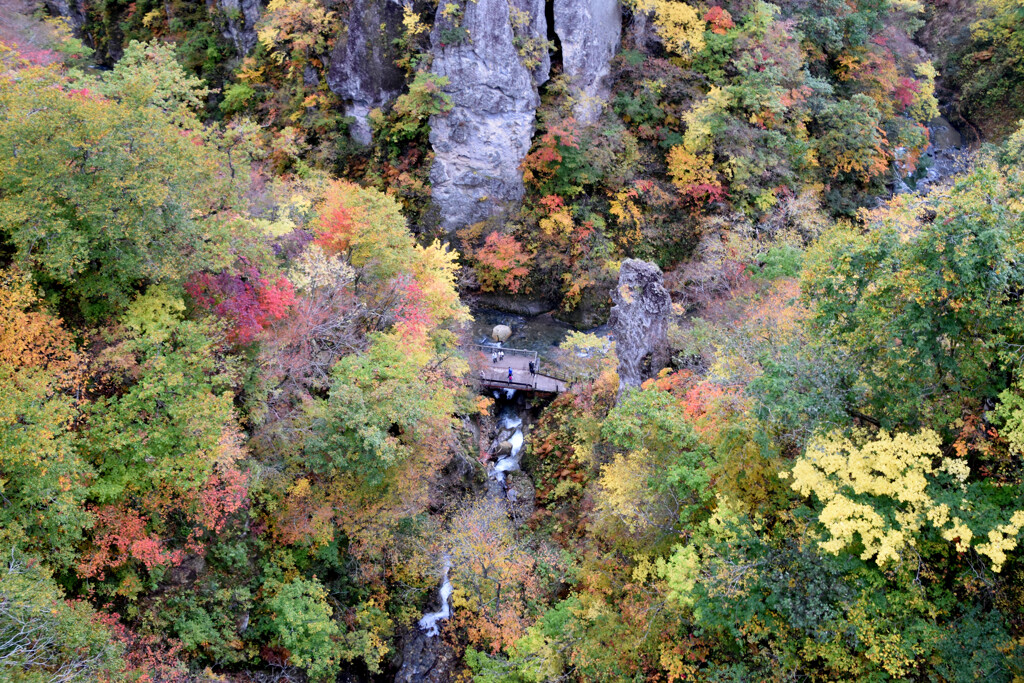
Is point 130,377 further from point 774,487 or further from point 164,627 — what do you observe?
point 774,487

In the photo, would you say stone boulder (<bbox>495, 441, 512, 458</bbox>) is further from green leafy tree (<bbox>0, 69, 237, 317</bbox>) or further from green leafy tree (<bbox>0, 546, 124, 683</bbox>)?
green leafy tree (<bbox>0, 546, 124, 683</bbox>)

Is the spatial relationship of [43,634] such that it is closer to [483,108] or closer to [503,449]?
[503,449]

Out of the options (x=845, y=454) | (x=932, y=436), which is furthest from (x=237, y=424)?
(x=932, y=436)

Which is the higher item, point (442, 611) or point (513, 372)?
point (513, 372)

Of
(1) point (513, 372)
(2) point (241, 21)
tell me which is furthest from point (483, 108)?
(2) point (241, 21)

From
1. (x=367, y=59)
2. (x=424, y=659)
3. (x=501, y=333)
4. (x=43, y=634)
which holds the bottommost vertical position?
(x=424, y=659)

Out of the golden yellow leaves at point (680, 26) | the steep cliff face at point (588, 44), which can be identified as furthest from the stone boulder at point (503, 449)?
the golden yellow leaves at point (680, 26)
